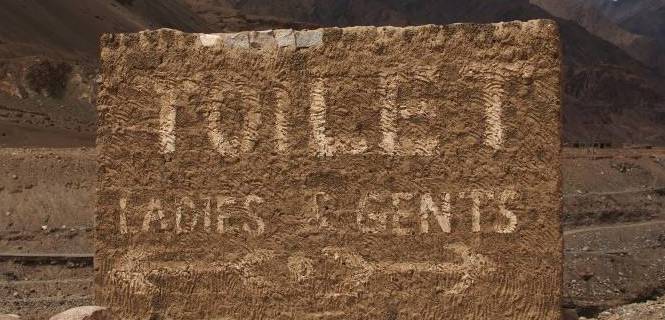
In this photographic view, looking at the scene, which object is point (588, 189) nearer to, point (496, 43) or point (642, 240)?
point (642, 240)

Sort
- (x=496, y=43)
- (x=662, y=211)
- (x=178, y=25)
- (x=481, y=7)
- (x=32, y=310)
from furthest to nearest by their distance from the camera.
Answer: (x=481, y=7) → (x=178, y=25) → (x=662, y=211) → (x=32, y=310) → (x=496, y=43)

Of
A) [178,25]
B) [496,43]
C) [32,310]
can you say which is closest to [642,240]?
[32,310]

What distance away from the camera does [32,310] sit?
1524cm

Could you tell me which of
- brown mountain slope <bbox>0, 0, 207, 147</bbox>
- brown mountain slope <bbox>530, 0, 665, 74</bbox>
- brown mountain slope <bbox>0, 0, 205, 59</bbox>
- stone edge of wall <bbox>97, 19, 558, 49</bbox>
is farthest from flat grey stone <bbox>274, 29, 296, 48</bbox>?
brown mountain slope <bbox>530, 0, 665, 74</bbox>

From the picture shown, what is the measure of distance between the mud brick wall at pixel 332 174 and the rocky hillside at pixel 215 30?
2425cm

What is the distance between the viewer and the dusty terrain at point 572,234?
666 inches

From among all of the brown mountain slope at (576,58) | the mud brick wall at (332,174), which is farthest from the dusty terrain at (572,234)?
the brown mountain slope at (576,58)

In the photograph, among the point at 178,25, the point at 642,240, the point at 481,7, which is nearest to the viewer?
the point at 642,240

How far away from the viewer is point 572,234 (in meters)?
23.6

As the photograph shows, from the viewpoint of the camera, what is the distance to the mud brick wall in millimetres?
5039

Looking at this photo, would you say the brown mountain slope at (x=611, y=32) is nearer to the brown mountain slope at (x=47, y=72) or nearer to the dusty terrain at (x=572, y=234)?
the brown mountain slope at (x=47, y=72)

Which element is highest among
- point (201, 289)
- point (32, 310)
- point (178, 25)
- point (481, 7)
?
point (481, 7)

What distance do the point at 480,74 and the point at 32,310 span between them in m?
12.1

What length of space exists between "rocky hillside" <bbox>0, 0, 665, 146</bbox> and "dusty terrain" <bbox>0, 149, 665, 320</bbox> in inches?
282
